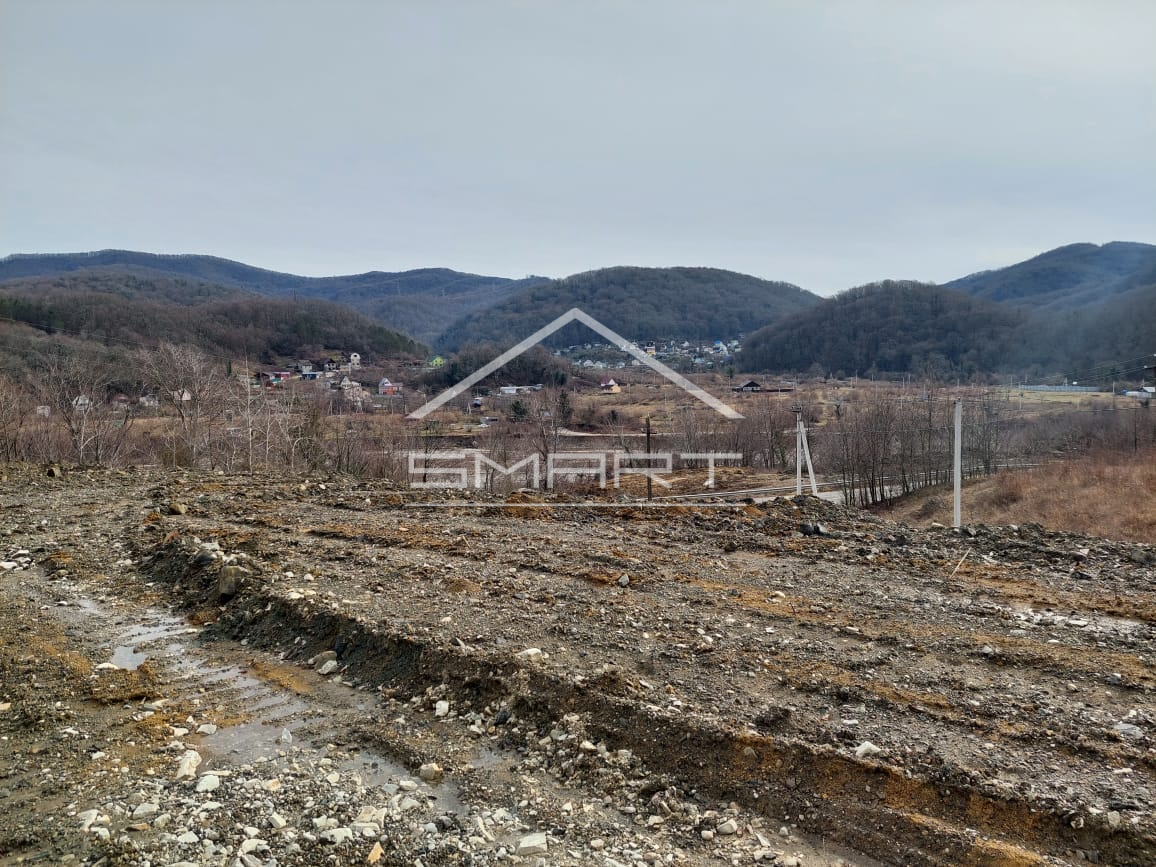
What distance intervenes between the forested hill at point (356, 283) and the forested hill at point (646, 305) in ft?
52.3

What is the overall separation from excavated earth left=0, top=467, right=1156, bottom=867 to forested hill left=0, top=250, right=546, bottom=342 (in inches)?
4892

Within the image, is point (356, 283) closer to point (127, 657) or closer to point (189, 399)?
point (189, 399)

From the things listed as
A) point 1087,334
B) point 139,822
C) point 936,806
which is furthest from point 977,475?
point 1087,334

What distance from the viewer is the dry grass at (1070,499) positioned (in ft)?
51.5

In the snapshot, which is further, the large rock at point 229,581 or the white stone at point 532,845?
the large rock at point 229,581

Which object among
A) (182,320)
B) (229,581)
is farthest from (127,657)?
(182,320)

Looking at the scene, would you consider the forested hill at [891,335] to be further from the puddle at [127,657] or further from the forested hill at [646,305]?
the puddle at [127,657]

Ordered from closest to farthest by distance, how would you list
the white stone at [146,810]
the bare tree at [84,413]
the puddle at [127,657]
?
the white stone at [146,810]
the puddle at [127,657]
the bare tree at [84,413]

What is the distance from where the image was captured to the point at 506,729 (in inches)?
161

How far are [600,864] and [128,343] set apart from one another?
2270 inches

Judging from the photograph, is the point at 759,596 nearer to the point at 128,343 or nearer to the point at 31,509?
the point at 31,509

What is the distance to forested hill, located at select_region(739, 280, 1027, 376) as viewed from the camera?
74.3 m

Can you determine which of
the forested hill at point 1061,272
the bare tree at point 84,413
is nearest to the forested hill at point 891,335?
the forested hill at point 1061,272

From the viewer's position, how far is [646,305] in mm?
123938
